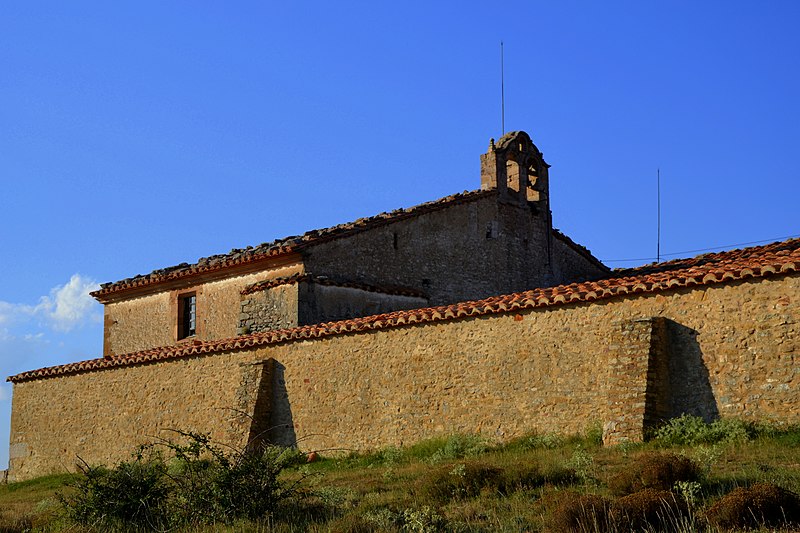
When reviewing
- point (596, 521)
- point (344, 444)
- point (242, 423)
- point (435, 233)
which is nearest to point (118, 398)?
point (242, 423)

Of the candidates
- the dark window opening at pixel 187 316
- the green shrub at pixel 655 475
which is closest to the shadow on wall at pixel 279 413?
the dark window opening at pixel 187 316

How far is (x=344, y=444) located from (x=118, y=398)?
717 centimetres

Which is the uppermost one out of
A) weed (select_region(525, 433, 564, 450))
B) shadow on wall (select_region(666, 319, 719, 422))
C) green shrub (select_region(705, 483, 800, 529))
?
shadow on wall (select_region(666, 319, 719, 422))

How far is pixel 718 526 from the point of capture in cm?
926

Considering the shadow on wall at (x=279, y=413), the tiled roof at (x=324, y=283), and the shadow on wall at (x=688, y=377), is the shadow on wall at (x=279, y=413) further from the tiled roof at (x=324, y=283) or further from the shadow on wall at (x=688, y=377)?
the shadow on wall at (x=688, y=377)

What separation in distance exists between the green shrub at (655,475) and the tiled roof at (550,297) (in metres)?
4.15

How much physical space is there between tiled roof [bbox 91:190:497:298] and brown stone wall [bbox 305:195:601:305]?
0.70ft

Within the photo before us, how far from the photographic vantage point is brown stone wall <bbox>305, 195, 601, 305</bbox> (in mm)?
23812

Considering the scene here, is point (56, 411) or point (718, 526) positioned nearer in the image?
point (718, 526)

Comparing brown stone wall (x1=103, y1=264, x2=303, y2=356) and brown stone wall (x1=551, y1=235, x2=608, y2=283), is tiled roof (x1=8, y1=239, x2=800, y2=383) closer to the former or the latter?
brown stone wall (x1=103, y1=264, x2=303, y2=356)

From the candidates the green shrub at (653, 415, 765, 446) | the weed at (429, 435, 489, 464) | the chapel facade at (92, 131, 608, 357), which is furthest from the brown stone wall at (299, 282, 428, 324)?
the green shrub at (653, 415, 765, 446)

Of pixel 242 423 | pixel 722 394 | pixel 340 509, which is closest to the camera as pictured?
pixel 340 509

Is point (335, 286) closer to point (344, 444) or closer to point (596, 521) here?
point (344, 444)

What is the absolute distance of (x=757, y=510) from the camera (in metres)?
9.38
